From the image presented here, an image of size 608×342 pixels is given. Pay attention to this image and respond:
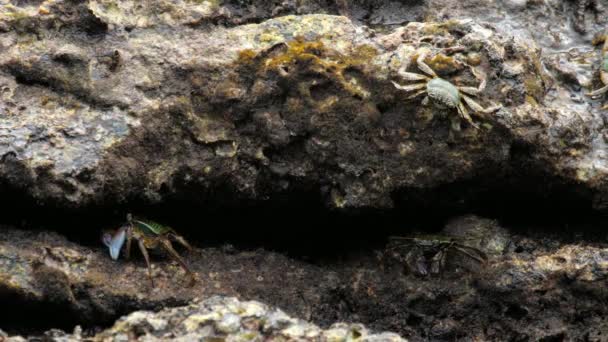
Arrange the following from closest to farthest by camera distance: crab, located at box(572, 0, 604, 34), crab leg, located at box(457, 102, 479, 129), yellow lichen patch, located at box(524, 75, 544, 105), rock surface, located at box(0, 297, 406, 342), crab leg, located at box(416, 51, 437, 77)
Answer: rock surface, located at box(0, 297, 406, 342) < crab leg, located at box(457, 102, 479, 129) < crab leg, located at box(416, 51, 437, 77) < yellow lichen patch, located at box(524, 75, 544, 105) < crab, located at box(572, 0, 604, 34)

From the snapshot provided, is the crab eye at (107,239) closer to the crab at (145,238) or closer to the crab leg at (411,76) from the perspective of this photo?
the crab at (145,238)

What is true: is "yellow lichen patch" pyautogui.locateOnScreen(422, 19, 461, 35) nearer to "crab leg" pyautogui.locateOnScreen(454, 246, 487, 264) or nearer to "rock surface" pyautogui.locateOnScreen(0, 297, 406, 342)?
"crab leg" pyautogui.locateOnScreen(454, 246, 487, 264)

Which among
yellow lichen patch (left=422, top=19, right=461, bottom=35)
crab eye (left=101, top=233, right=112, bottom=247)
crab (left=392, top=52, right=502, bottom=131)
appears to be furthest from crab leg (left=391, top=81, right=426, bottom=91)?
crab eye (left=101, top=233, right=112, bottom=247)

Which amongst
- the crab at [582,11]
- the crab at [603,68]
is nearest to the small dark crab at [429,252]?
the crab at [603,68]

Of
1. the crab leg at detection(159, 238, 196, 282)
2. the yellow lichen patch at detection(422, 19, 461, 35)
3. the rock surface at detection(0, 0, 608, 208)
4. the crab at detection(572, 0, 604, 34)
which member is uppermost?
the crab at detection(572, 0, 604, 34)

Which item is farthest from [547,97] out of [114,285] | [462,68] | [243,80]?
[114,285]

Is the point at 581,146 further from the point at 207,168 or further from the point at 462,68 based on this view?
the point at 207,168

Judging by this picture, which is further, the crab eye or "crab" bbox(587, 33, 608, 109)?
"crab" bbox(587, 33, 608, 109)
